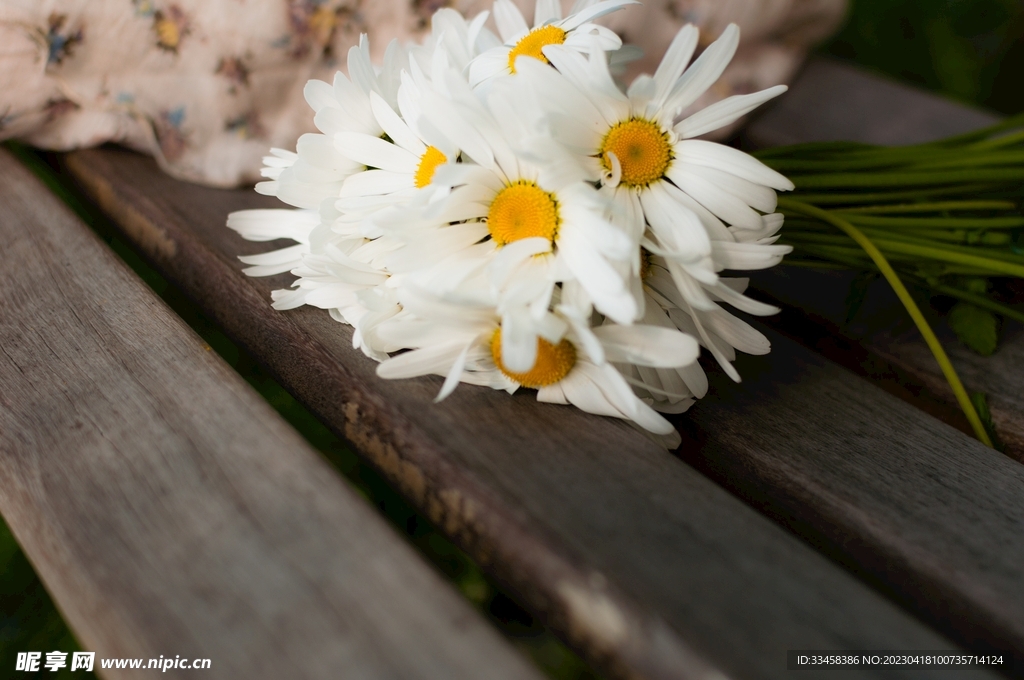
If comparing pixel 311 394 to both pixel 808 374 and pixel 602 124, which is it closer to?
pixel 602 124

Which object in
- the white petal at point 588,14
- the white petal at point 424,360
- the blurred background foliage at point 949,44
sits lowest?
the white petal at point 424,360

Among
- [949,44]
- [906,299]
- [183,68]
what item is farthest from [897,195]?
[949,44]

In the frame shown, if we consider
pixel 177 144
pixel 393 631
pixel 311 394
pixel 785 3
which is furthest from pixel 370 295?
pixel 785 3

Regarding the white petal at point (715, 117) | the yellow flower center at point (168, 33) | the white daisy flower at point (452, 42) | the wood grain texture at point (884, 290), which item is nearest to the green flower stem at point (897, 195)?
the wood grain texture at point (884, 290)

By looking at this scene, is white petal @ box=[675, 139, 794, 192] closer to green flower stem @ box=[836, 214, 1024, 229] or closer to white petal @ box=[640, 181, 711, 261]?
white petal @ box=[640, 181, 711, 261]

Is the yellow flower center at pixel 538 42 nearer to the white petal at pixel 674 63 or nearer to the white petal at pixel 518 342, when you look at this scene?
the white petal at pixel 674 63

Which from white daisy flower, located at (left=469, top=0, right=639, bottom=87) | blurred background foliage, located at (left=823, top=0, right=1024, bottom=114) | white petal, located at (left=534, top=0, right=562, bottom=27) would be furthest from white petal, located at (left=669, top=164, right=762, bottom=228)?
blurred background foliage, located at (left=823, top=0, right=1024, bottom=114)
